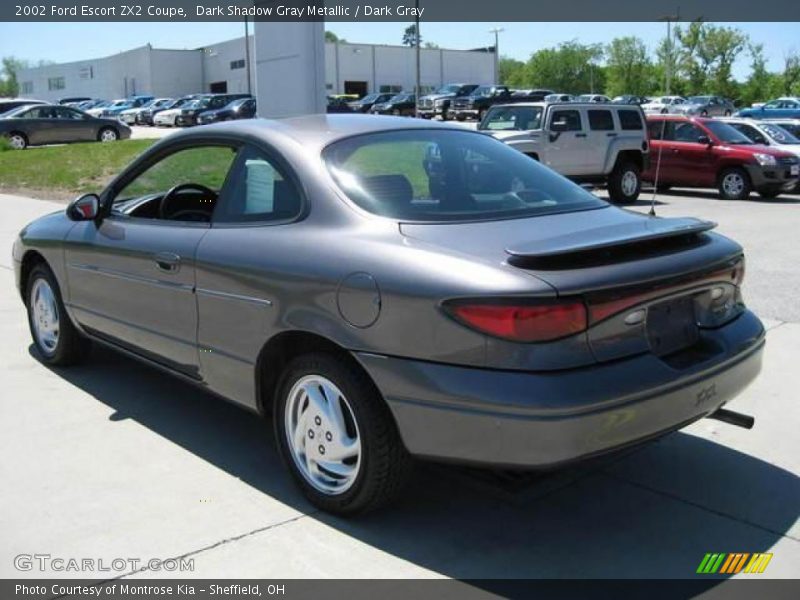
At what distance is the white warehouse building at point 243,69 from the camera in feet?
254

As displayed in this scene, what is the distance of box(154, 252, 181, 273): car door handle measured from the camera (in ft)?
13.7

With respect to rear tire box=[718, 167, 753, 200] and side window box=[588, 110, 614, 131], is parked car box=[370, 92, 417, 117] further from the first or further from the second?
side window box=[588, 110, 614, 131]

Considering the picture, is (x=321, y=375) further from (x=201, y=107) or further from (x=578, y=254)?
(x=201, y=107)

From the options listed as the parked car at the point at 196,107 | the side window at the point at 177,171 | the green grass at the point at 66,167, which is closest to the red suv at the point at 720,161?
the green grass at the point at 66,167

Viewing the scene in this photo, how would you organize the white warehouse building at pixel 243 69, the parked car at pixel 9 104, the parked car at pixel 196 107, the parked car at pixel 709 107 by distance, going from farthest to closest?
1. the white warehouse building at pixel 243 69
2. the parked car at pixel 709 107
3. the parked car at pixel 196 107
4. the parked car at pixel 9 104

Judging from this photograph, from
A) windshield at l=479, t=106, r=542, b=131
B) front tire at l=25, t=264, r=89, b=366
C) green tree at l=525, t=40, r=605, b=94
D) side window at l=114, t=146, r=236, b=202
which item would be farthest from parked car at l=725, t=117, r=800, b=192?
green tree at l=525, t=40, r=605, b=94

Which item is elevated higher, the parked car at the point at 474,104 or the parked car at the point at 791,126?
the parked car at the point at 474,104

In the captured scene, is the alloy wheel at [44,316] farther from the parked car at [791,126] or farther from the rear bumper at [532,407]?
the parked car at [791,126]

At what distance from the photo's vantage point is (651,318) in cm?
324

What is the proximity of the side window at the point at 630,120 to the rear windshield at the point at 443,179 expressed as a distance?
12.2 m

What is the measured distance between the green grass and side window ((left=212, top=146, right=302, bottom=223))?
1412 centimetres

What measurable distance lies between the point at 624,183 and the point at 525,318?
13.9 m

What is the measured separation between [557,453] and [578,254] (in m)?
0.72

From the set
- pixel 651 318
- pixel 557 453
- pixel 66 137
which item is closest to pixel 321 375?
pixel 557 453
